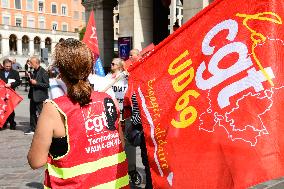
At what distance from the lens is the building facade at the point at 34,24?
7900cm

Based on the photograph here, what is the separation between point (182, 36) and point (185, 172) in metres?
0.94

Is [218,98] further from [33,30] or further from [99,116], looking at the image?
[33,30]

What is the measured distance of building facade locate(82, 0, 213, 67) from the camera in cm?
1217

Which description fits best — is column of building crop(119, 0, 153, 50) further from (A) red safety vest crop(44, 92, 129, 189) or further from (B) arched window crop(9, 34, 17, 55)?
(B) arched window crop(9, 34, 17, 55)

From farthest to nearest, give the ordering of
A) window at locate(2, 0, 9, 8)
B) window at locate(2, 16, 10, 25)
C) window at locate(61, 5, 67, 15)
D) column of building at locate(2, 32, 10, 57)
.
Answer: window at locate(61, 5, 67, 15)
window at locate(2, 16, 10, 25)
window at locate(2, 0, 9, 8)
column of building at locate(2, 32, 10, 57)

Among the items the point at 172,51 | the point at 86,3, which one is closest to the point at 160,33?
the point at 86,3

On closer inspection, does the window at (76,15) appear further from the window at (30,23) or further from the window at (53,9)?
the window at (30,23)

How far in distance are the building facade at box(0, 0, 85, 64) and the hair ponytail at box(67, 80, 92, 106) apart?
7625 centimetres

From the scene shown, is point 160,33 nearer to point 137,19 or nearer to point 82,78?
point 137,19

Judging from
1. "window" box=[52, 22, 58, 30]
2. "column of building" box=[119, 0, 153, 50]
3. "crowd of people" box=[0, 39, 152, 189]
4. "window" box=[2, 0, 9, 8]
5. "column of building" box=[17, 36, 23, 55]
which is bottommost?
"crowd of people" box=[0, 39, 152, 189]

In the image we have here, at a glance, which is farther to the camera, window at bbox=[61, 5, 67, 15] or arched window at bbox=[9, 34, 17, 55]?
window at bbox=[61, 5, 67, 15]

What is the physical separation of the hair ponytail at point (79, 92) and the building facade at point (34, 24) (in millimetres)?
76248

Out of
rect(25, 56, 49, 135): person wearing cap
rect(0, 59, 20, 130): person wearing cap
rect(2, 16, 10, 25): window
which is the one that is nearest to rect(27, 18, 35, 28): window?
rect(2, 16, 10, 25): window

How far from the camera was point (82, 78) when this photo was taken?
93.7 inches
